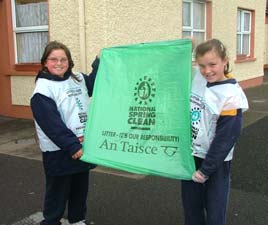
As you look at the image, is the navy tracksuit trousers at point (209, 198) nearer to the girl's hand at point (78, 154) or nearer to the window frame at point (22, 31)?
the girl's hand at point (78, 154)

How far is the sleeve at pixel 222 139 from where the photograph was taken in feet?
8.02

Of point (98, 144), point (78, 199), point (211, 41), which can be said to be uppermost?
point (211, 41)

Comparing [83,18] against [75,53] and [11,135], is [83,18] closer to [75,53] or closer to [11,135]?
[75,53]

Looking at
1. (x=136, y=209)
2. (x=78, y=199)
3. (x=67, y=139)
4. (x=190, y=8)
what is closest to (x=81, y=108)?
(x=67, y=139)

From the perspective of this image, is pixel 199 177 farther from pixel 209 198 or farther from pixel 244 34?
pixel 244 34

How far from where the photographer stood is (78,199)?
3.42 metres

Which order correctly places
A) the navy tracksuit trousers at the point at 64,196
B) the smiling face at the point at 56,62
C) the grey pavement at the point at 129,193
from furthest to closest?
the grey pavement at the point at 129,193 → the navy tracksuit trousers at the point at 64,196 → the smiling face at the point at 56,62

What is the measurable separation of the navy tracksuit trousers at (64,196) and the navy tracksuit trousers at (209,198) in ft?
2.99

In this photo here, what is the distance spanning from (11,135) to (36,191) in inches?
112

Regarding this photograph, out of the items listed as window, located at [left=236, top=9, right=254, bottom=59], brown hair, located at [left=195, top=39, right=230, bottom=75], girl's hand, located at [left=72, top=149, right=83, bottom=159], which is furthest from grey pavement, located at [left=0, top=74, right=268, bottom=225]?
window, located at [left=236, top=9, right=254, bottom=59]

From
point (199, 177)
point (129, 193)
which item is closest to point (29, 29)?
point (129, 193)

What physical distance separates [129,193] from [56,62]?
1865 mm

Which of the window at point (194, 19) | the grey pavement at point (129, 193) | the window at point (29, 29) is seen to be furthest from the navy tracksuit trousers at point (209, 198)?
the window at point (194, 19)

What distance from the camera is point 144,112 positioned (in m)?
2.64
